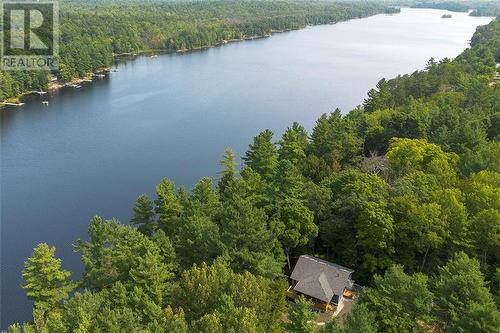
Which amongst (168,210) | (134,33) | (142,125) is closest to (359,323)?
(168,210)

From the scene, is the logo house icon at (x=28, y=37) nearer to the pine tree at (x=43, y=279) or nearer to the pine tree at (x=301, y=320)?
the pine tree at (x=43, y=279)

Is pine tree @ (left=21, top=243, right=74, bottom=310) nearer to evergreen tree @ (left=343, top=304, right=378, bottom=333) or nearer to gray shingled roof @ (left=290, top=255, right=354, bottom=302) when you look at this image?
gray shingled roof @ (left=290, top=255, right=354, bottom=302)

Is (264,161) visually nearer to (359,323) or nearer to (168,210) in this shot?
(168,210)

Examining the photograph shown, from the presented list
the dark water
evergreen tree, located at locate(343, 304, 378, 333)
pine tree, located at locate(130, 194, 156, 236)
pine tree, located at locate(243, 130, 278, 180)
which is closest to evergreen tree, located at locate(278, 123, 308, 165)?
pine tree, located at locate(243, 130, 278, 180)

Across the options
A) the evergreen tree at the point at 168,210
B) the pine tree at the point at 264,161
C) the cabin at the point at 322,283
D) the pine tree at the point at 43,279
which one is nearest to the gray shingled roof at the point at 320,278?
the cabin at the point at 322,283

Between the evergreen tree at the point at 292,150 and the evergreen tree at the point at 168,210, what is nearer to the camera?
the evergreen tree at the point at 168,210

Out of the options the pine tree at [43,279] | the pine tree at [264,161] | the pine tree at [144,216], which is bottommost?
the pine tree at [43,279]

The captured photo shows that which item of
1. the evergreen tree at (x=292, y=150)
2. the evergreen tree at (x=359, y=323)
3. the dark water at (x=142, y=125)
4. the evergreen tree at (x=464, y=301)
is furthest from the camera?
the dark water at (x=142, y=125)

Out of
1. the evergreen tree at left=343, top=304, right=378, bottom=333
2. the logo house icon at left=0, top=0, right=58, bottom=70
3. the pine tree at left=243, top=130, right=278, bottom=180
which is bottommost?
the evergreen tree at left=343, top=304, right=378, bottom=333
